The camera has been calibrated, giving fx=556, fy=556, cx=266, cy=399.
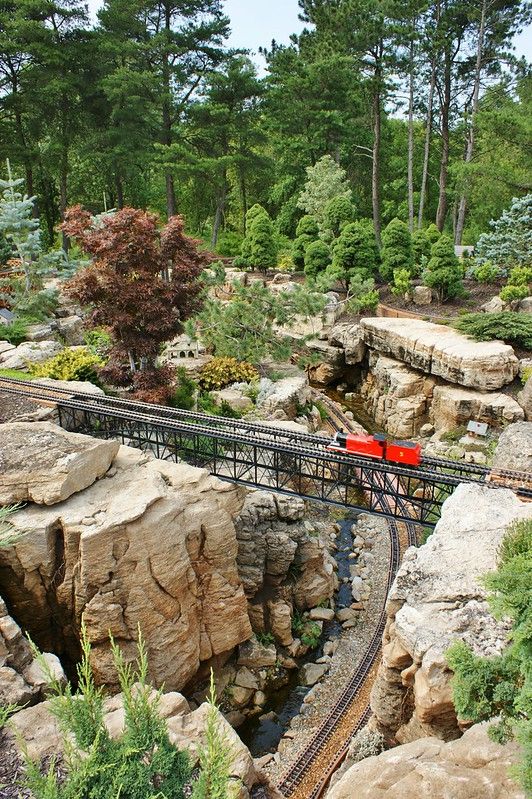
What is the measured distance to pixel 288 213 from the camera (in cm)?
3975

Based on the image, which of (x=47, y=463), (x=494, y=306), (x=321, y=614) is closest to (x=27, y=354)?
(x=47, y=463)

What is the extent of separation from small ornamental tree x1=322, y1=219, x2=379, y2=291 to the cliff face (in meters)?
20.2

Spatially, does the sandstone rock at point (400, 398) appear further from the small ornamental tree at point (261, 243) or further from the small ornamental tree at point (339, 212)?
the small ornamental tree at point (261, 243)

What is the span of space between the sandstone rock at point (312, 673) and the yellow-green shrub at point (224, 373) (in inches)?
415

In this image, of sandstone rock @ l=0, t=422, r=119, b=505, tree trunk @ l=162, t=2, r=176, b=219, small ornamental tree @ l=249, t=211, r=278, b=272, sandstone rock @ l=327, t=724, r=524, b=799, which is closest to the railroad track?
sandstone rock @ l=327, t=724, r=524, b=799

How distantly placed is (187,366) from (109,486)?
10022 mm

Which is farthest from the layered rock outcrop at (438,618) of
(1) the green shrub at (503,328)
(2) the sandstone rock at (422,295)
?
(2) the sandstone rock at (422,295)

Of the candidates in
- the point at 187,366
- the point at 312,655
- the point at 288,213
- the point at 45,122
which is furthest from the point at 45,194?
the point at 312,655

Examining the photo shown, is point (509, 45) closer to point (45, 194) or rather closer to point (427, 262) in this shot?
point (427, 262)

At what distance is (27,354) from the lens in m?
19.8

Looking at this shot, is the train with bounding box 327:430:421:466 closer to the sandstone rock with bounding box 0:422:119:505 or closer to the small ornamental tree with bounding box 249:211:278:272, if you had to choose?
the sandstone rock with bounding box 0:422:119:505

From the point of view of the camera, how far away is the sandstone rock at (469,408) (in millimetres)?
20031

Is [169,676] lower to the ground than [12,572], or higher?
lower

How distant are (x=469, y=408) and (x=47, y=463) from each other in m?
15.4
